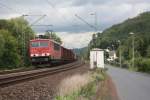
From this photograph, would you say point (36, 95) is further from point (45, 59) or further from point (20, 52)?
point (20, 52)

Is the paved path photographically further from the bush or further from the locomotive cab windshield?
the bush

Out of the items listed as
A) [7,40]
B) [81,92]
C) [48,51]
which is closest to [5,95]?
[81,92]

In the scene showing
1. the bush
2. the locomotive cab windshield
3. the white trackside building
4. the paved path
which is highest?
the locomotive cab windshield

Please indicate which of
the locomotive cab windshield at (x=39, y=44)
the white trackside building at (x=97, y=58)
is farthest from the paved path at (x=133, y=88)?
the locomotive cab windshield at (x=39, y=44)

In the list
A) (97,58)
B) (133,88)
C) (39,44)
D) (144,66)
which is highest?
(39,44)

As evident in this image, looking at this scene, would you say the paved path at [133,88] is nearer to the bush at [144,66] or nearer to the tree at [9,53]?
the bush at [144,66]

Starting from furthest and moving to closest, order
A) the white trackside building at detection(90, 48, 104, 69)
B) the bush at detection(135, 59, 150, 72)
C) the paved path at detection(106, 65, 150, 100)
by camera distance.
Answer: the bush at detection(135, 59, 150, 72) → the white trackside building at detection(90, 48, 104, 69) → the paved path at detection(106, 65, 150, 100)

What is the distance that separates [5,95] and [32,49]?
144 ft

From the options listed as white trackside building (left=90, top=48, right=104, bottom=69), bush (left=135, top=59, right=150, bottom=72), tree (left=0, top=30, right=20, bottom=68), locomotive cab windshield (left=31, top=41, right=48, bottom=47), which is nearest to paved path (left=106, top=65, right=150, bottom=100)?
white trackside building (left=90, top=48, right=104, bottom=69)

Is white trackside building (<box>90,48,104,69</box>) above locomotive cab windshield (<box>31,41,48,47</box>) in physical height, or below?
below

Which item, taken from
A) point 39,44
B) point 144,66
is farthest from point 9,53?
point 39,44

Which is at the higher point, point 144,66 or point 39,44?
point 39,44

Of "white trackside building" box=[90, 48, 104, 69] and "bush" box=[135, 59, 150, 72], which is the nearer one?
"white trackside building" box=[90, 48, 104, 69]

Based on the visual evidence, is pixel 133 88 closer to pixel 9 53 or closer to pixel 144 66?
pixel 144 66
